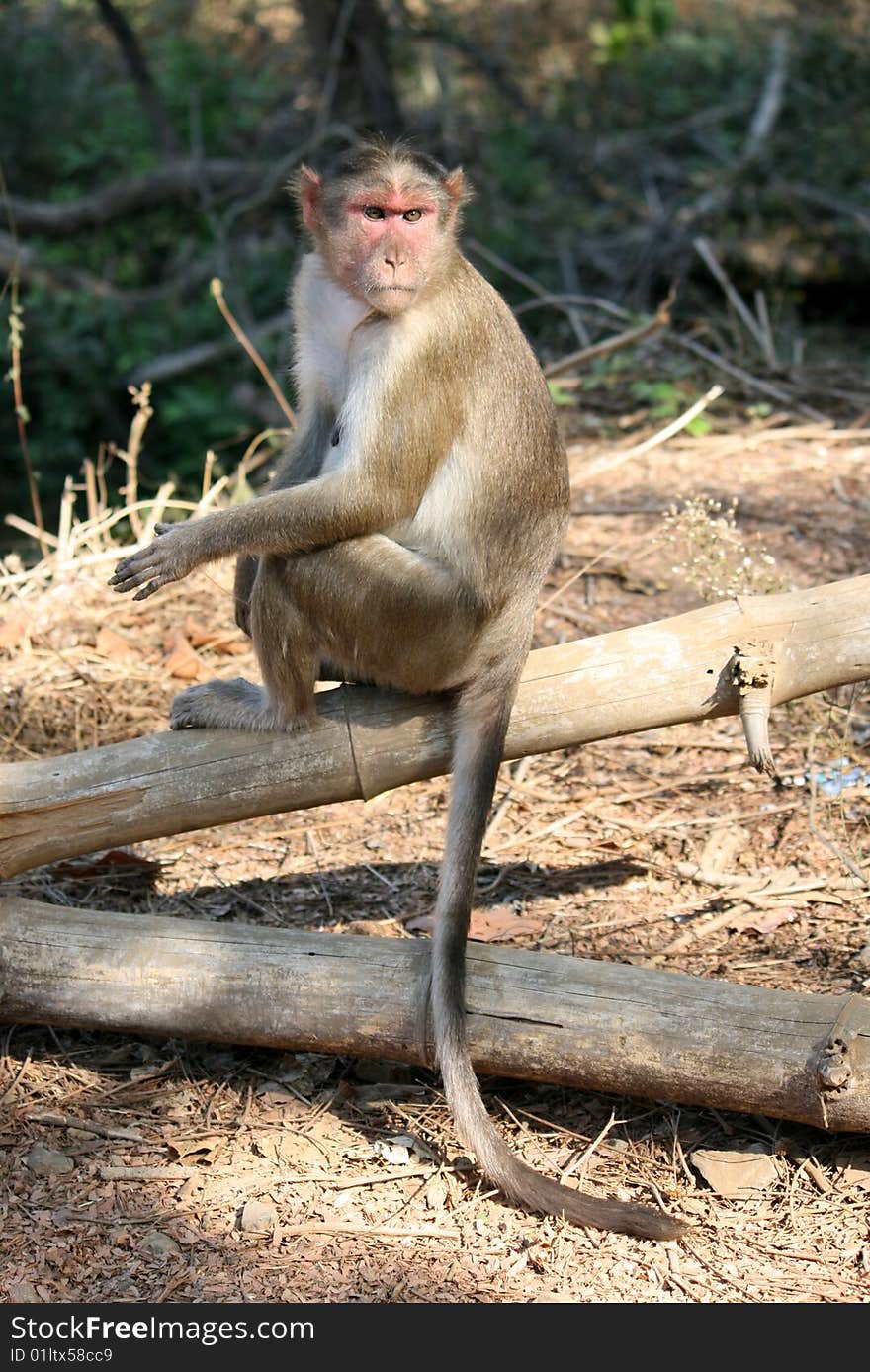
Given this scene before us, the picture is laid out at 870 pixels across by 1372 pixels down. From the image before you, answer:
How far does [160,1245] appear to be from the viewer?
364cm

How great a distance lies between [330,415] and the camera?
466 centimetres

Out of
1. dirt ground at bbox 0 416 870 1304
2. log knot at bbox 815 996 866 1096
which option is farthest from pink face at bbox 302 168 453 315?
log knot at bbox 815 996 866 1096

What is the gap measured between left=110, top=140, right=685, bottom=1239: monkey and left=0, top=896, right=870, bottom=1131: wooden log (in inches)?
18.7

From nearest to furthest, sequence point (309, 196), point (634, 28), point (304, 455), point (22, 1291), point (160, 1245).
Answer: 1. point (22, 1291)
2. point (160, 1245)
3. point (309, 196)
4. point (304, 455)
5. point (634, 28)

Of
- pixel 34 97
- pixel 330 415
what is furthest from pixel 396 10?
pixel 330 415

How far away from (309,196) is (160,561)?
52.2 inches

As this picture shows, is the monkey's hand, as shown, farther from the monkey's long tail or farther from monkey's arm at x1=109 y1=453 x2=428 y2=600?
the monkey's long tail

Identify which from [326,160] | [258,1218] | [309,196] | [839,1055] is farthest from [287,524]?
[326,160]

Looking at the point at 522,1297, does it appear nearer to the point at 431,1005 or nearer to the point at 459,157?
the point at 431,1005

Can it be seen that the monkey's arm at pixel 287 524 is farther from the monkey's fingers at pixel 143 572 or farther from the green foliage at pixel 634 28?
the green foliage at pixel 634 28

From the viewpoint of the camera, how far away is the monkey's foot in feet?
14.0

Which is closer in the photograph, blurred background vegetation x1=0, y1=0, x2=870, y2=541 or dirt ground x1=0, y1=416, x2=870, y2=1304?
dirt ground x1=0, y1=416, x2=870, y2=1304

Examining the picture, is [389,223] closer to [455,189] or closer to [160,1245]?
[455,189]

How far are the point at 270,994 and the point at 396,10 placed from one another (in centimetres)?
1106
